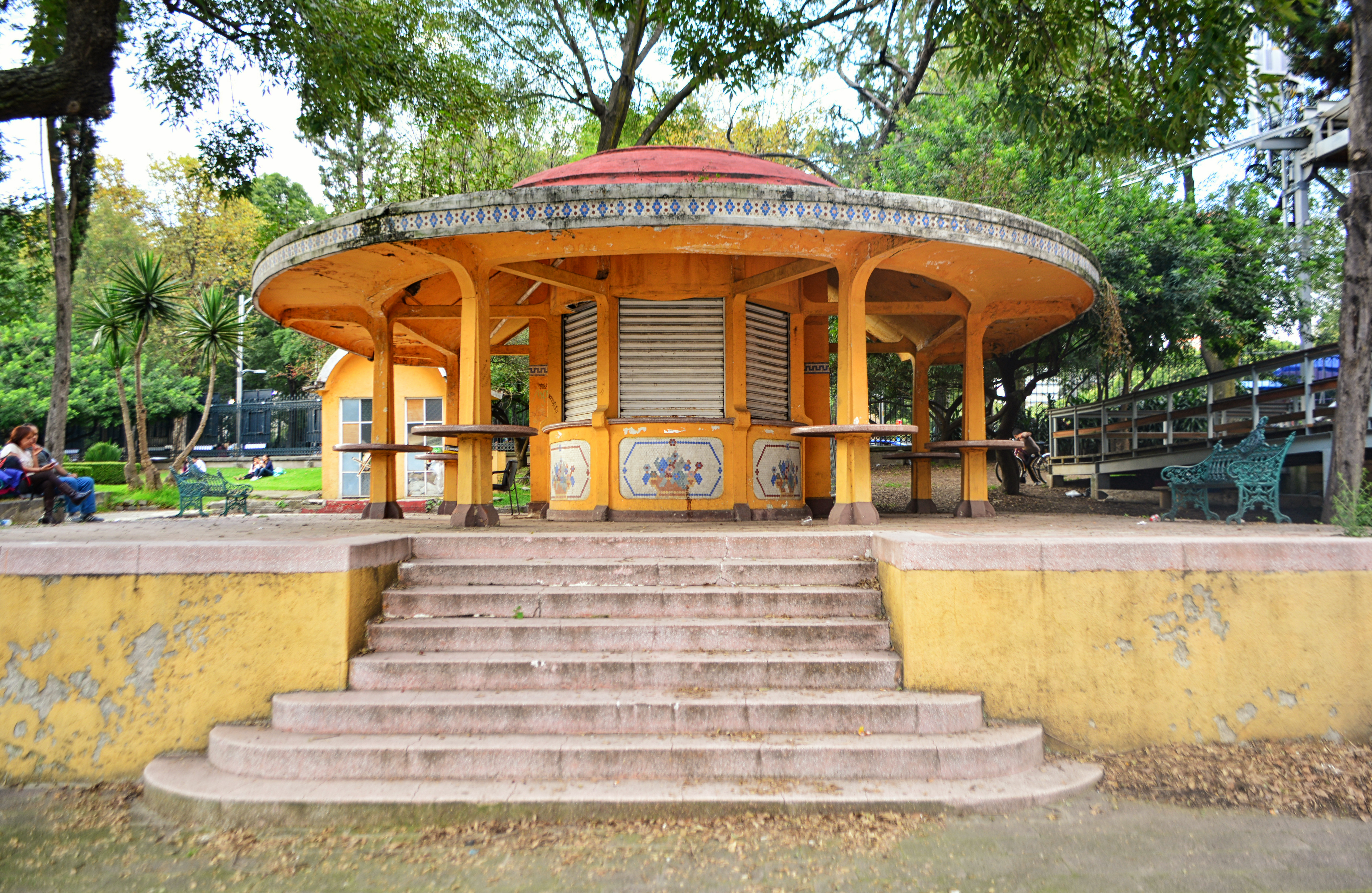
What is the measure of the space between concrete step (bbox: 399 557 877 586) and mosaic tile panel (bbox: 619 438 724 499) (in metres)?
3.23

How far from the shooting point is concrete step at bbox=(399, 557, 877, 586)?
16.2 feet

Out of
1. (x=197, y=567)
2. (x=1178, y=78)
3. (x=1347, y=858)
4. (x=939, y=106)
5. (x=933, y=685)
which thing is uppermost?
(x=939, y=106)

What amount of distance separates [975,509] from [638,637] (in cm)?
615

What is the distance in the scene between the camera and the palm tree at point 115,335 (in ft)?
55.4

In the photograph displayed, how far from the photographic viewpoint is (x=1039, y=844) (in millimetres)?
3264

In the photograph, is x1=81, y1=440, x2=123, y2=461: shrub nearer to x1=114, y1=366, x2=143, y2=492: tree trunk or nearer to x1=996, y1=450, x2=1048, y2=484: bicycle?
x1=114, y1=366, x2=143, y2=492: tree trunk

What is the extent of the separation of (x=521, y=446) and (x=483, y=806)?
1744 cm

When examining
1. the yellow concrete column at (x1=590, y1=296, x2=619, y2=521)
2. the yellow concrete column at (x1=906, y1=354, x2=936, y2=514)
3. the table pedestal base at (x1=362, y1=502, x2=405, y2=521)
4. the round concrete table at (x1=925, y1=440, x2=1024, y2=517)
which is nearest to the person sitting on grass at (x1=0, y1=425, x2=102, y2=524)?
the table pedestal base at (x1=362, y1=502, x2=405, y2=521)

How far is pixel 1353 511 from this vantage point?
15.7 ft

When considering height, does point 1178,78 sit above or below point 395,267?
above

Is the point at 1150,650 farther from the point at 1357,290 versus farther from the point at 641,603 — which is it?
the point at 1357,290

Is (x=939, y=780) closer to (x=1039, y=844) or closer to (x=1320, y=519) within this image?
(x=1039, y=844)

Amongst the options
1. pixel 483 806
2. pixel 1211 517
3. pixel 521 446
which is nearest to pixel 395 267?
pixel 483 806

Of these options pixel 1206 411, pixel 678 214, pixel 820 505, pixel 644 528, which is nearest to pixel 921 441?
pixel 820 505
